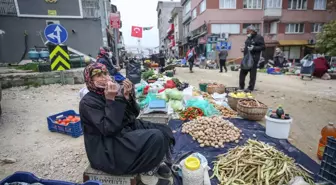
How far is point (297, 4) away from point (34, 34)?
29601 millimetres

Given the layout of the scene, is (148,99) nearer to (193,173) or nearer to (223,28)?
(193,173)

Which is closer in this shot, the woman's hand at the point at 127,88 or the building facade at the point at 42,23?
the woman's hand at the point at 127,88

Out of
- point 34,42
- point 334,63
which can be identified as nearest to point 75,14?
point 34,42

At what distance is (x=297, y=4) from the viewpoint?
23469 millimetres

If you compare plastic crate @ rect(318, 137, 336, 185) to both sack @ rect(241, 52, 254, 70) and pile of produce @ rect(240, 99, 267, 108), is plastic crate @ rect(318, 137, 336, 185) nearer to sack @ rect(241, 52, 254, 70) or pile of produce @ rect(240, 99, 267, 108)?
pile of produce @ rect(240, 99, 267, 108)

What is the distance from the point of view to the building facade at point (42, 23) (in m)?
13.0

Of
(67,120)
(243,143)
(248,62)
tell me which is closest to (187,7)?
(248,62)

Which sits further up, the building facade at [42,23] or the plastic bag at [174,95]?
the building facade at [42,23]

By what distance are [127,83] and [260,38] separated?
5428mm

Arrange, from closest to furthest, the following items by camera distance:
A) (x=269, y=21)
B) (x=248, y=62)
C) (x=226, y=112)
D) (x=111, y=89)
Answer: (x=111, y=89), (x=226, y=112), (x=248, y=62), (x=269, y=21)

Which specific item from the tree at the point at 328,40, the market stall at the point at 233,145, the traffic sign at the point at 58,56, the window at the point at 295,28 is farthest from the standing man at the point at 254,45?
the window at the point at 295,28

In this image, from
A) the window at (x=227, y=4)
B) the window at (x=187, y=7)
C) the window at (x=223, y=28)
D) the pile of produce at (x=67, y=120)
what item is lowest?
the pile of produce at (x=67, y=120)

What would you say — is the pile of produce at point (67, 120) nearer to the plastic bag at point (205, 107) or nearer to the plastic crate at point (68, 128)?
the plastic crate at point (68, 128)

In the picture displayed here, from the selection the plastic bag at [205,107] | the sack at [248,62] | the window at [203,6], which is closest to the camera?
the plastic bag at [205,107]
